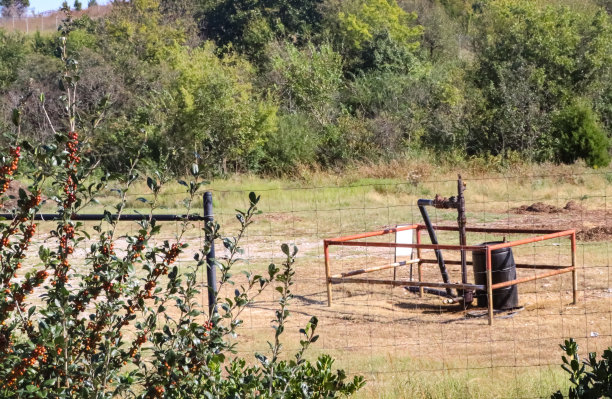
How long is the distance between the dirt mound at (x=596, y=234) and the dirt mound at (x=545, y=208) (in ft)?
11.5

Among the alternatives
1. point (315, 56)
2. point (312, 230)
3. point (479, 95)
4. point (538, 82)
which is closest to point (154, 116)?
point (315, 56)

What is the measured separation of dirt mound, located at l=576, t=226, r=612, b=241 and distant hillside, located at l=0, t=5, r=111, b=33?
6139cm

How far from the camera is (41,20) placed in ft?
244

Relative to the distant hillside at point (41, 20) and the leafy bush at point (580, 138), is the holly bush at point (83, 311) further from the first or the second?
the distant hillside at point (41, 20)

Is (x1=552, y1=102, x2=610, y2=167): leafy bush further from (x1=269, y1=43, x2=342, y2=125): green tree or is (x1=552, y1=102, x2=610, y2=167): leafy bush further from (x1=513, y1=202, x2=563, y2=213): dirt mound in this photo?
(x1=269, y1=43, x2=342, y2=125): green tree

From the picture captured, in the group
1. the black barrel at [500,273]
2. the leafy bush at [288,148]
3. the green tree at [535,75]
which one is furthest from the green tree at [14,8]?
the black barrel at [500,273]

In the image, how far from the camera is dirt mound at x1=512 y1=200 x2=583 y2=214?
19.5 metres

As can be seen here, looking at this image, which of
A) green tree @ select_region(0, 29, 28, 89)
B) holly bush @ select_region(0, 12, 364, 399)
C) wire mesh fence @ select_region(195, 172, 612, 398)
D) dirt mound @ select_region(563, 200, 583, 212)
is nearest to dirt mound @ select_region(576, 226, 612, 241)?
wire mesh fence @ select_region(195, 172, 612, 398)

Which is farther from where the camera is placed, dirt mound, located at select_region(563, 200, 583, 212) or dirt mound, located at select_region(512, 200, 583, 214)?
dirt mound, located at select_region(563, 200, 583, 212)

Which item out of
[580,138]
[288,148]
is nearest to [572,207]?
[580,138]

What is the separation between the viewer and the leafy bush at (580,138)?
1121 inches

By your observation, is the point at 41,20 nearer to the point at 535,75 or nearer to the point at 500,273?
the point at 535,75

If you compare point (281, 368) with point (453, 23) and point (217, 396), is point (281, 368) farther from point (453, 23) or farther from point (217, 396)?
point (453, 23)

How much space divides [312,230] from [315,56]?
925 inches
